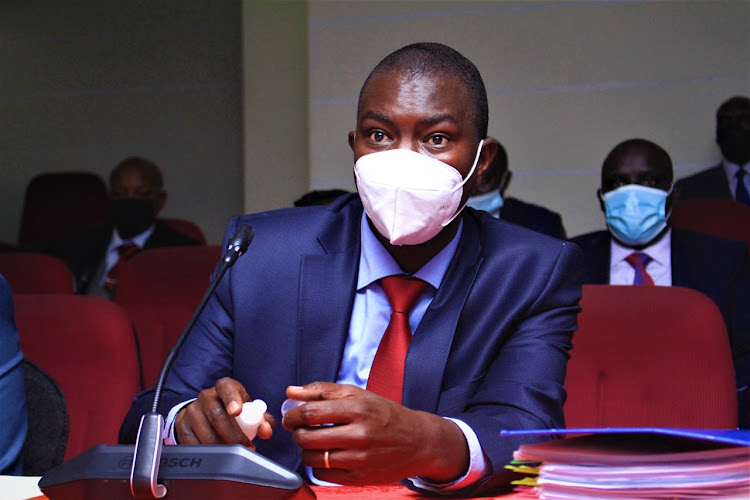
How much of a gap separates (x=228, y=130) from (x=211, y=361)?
5330mm

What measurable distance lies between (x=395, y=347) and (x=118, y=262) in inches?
134

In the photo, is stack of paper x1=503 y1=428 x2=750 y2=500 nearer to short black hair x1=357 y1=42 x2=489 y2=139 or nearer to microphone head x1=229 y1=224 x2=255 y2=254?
microphone head x1=229 y1=224 x2=255 y2=254

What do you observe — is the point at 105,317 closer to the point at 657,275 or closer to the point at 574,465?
the point at 574,465

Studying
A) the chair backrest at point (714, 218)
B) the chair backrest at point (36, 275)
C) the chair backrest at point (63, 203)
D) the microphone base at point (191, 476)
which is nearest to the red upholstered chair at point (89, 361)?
the microphone base at point (191, 476)

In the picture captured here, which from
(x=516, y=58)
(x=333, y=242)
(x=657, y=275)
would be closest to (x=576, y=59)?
(x=516, y=58)

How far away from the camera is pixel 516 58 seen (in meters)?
4.65

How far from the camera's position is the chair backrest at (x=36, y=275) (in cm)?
313

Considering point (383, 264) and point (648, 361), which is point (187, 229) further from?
point (383, 264)

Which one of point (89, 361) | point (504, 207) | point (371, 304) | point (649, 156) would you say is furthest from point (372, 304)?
point (504, 207)

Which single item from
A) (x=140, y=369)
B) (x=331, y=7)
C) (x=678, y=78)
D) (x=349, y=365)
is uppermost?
(x=331, y=7)

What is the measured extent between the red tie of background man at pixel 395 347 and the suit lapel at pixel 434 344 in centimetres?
1

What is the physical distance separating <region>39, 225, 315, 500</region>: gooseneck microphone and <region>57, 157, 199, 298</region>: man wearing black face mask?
3.59 metres

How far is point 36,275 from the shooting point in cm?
317

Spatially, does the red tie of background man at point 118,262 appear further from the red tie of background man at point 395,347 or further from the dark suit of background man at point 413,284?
the red tie of background man at point 395,347
